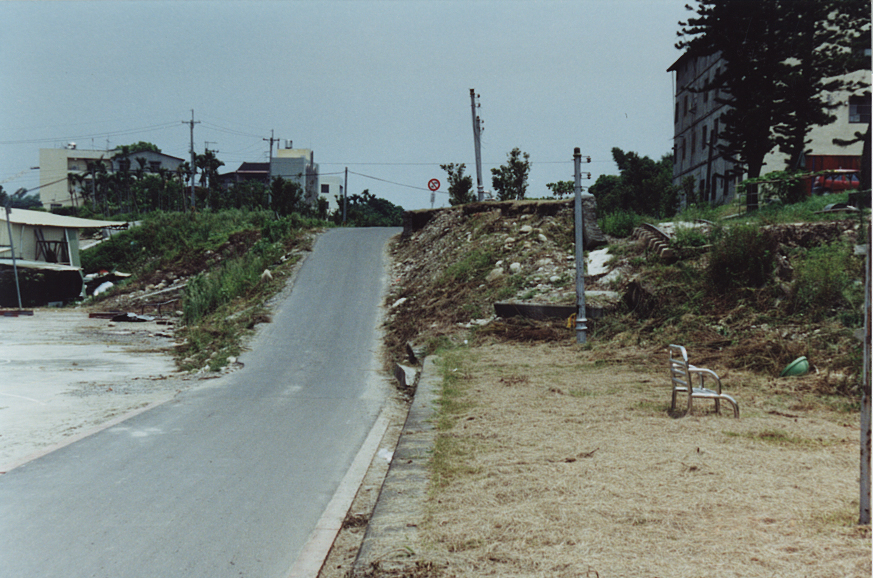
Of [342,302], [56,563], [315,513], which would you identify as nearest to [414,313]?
[342,302]

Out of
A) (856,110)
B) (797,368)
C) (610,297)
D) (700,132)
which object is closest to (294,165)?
(700,132)

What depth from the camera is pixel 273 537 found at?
4.55 meters

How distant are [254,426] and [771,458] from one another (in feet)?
18.2

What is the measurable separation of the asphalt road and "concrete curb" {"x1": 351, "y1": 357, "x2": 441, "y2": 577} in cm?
55

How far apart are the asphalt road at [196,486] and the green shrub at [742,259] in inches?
266

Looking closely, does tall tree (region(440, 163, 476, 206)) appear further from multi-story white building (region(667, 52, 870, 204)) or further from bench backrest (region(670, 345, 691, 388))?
bench backrest (region(670, 345, 691, 388))

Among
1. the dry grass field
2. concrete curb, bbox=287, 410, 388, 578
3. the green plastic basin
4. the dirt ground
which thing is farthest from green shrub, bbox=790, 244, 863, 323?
concrete curb, bbox=287, 410, 388, 578

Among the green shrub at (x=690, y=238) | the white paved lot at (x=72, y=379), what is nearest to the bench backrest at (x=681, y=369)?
the white paved lot at (x=72, y=379)

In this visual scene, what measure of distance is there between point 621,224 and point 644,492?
16952 mm

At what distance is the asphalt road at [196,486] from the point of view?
4176mm

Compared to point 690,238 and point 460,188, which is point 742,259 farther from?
point 460,188

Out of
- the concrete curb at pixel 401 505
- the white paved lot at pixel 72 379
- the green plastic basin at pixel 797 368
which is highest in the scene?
the concrete curb at pixel 401 505

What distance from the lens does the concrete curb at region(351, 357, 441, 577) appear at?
382cm

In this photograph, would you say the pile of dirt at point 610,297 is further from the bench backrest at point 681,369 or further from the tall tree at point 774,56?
the tall tree at point 774,56
